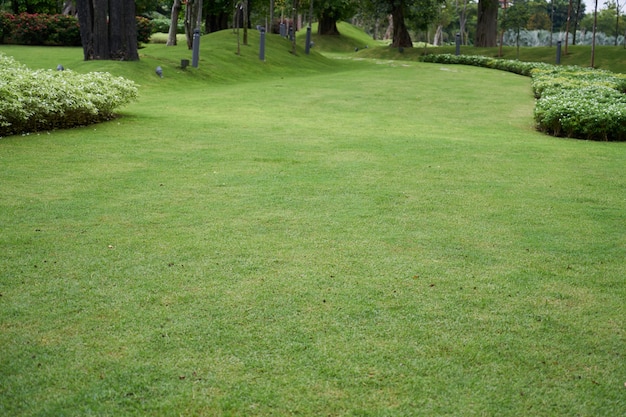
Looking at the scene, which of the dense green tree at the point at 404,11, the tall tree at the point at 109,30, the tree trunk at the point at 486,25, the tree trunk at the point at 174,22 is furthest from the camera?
the tree trunk at the point at 486,25

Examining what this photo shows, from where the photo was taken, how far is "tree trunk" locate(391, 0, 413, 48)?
138 feet

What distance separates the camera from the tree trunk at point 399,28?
42.0 meters

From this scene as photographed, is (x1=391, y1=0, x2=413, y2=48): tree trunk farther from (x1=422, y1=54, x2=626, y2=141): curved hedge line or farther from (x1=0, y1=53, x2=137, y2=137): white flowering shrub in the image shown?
(x1=0, y1=53, x2=137, y2=137): white flowering shrub

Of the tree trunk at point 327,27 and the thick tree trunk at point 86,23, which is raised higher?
the tree trunk at point 327,27

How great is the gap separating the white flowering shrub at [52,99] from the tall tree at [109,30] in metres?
8.14

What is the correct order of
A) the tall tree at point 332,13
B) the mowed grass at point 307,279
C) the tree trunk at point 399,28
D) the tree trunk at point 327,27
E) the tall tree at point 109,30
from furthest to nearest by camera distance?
the tree trunk at point 327,27, the tree trunk at point 399,28, the tall tree at point 332,13, the tall tree at point 109,30, the mowed grass at point 307,279

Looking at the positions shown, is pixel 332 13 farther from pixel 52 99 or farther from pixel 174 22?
pixel 52 99

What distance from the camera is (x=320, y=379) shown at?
325 centimetres

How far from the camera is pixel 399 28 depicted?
4328 cm

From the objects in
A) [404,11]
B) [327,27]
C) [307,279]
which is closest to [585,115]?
[307,279]

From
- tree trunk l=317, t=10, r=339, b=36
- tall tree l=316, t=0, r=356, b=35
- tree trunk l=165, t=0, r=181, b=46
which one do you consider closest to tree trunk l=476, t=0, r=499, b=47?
tall tree l=316, t=0, r=356, b=35

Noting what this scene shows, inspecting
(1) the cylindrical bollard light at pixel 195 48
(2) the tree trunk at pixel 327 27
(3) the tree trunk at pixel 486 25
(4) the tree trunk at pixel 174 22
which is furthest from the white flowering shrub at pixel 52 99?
(2) the tree trunk at pixel 327 27

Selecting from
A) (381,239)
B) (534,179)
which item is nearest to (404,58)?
(534,179)

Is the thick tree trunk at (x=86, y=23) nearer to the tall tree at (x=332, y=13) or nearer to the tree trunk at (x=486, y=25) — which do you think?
the tall tree at (x=332, y=13)
